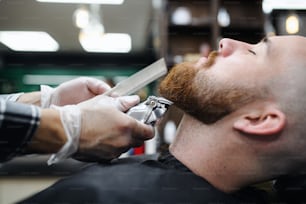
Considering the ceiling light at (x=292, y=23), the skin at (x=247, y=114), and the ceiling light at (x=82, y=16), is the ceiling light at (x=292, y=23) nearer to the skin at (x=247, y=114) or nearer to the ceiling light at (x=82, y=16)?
the skin at (x=247, y=114)

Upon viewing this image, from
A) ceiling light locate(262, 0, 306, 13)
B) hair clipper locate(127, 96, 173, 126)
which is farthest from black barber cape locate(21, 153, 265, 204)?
ceiling light locate(262, 0, 306, 13)

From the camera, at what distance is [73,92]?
1.11 meters

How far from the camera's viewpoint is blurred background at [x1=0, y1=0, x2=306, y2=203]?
1.64 meters

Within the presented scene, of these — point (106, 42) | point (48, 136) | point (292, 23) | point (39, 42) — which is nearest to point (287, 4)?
point (292, 23)

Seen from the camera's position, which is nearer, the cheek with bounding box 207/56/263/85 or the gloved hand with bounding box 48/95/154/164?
the gloved hand with bounding box 48/95/154/164

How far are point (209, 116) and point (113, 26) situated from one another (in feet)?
10.1

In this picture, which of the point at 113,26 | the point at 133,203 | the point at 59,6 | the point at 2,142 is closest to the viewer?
the point at 2,142

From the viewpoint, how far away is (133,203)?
846 millimetres

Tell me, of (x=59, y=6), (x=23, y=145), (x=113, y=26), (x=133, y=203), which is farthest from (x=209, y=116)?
(x=113, y=26)

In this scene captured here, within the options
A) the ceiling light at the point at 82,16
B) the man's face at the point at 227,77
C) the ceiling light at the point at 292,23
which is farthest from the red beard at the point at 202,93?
the ceiling light at the point at 82,16

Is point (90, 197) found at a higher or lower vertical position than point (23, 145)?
lower

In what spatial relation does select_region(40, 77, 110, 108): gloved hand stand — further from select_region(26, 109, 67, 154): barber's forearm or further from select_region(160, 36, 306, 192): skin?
select_region(26, 109, 67, 154): barber's forearm

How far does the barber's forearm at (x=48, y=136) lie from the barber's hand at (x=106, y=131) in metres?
0.05

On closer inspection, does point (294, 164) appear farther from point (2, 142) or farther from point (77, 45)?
point (77, 45)
